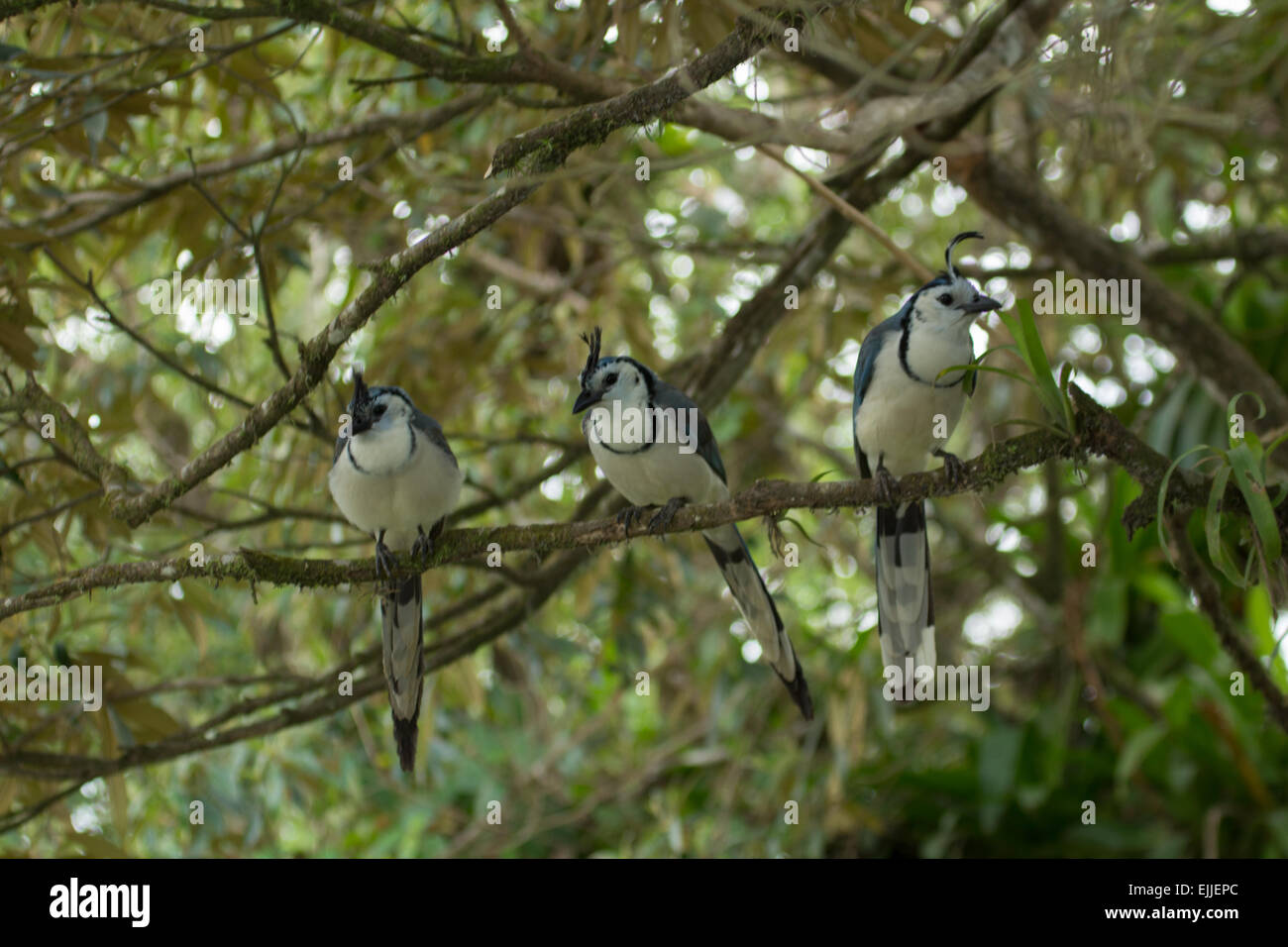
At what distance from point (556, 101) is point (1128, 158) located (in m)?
2.38

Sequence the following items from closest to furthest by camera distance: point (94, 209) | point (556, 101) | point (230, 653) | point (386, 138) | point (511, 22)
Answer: point (511, 22) < point (556, 101) < point (94, 209) < point (386, 138) < point (230, 653)

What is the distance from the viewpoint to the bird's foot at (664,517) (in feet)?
8.37

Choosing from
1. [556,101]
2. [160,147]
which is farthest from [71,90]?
[556,101]

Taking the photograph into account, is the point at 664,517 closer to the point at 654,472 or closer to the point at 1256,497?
the point at 654,472

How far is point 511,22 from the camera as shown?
8.69ft

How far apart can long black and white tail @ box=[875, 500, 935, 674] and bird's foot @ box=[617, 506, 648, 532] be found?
582mm

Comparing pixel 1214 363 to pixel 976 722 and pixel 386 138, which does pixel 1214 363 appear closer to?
pixel 976 722

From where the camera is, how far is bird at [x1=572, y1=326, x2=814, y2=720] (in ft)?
9.18
